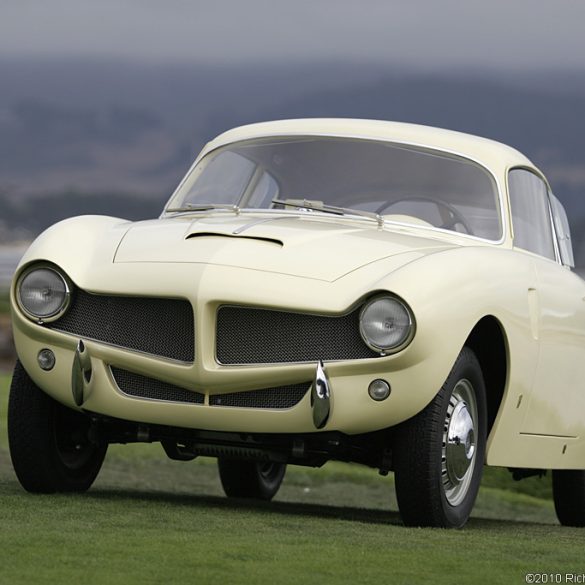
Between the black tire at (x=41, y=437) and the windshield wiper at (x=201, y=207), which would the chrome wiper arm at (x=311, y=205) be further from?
the black tire at (x=41, y=437)

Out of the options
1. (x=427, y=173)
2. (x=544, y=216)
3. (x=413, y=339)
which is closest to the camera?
(x=413, y=339)

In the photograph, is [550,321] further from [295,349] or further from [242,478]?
[242,478]

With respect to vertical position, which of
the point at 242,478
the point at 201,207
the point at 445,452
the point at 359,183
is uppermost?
the point at 359,183

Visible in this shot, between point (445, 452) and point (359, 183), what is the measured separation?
1923 millimetres

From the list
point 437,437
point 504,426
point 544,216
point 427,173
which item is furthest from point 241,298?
point 544,216

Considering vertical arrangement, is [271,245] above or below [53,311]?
above

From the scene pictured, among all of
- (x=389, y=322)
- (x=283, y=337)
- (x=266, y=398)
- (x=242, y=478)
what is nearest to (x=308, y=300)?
(x=283, y=337)

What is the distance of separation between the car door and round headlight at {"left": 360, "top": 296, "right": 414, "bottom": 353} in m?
1.23

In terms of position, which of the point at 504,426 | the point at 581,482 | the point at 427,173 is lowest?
the point at 581,482

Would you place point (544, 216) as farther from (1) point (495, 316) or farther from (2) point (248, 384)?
(2) point (248, 384)

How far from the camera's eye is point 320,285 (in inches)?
258

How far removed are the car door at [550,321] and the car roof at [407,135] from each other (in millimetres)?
139

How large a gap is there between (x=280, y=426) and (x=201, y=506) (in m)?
0.74

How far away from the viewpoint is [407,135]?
8.47 metres
